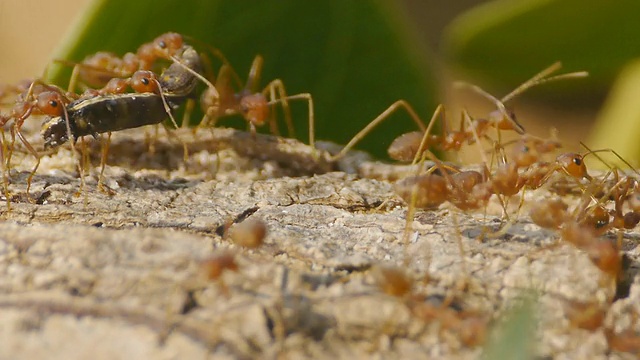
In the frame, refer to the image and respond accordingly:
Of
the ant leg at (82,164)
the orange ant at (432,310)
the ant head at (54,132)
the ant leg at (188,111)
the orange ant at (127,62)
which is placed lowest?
the ant leg at (188,111)

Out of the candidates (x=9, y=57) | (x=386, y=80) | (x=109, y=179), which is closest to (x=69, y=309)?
(x=109, y=179)

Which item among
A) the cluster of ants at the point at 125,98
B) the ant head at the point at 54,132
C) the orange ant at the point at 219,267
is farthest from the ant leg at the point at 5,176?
the orange ant at the point at 219,267

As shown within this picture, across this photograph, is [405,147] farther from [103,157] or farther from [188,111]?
[188,111]

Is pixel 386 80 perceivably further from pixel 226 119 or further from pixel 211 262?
pixel 211 262

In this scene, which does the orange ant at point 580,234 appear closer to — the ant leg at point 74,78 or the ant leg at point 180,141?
the ant leg at point 180,141

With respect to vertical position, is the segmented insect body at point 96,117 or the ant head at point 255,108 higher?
the segmented insect body at point 96,117

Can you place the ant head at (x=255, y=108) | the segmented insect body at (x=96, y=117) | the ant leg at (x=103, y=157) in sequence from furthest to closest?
the ant head at (x=255, y=108) < the segmented insect body at (x=96, y=117) < the ant leg at (x=103, y=157)

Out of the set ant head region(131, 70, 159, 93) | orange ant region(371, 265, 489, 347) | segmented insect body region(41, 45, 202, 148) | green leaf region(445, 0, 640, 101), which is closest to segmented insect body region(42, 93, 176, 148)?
segmented insect body region(41, 45, 202, 148)
